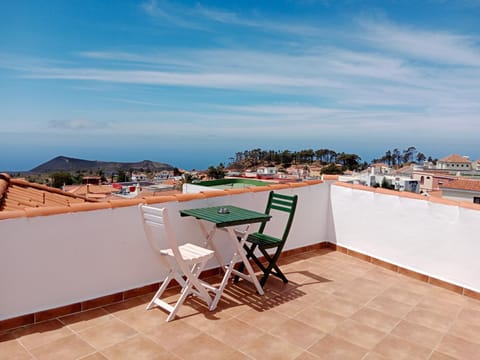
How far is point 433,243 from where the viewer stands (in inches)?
155

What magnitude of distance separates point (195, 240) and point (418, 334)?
2268 millimetres

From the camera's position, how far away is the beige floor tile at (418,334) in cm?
270

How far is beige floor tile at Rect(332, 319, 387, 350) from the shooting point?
8.71ft

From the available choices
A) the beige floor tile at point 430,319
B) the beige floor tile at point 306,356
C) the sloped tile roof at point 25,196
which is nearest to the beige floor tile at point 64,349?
the sloped tile roof at point 25,196

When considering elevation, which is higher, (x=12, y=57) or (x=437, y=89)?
(x=12, y=57)

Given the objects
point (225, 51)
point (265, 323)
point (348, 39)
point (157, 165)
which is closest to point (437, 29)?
point (348, 39)

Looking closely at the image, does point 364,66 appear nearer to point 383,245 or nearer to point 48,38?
point 383,245

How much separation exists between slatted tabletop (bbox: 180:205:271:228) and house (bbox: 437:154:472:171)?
59.7 metres

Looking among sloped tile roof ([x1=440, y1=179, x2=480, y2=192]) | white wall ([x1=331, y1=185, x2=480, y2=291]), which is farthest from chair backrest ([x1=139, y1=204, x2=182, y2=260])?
sloped tile roof ([x1=440, y1=179, x2=480, y2=192])

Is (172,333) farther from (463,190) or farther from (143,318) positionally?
(463,190)

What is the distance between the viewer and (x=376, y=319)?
3.05 metres

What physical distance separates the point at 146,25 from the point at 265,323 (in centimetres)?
4763

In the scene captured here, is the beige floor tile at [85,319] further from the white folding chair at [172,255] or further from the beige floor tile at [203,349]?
the beige floor tile at [203,349]

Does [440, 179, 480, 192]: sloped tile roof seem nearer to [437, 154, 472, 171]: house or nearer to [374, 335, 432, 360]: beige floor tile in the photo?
[437, 154, 472, 171]: house
